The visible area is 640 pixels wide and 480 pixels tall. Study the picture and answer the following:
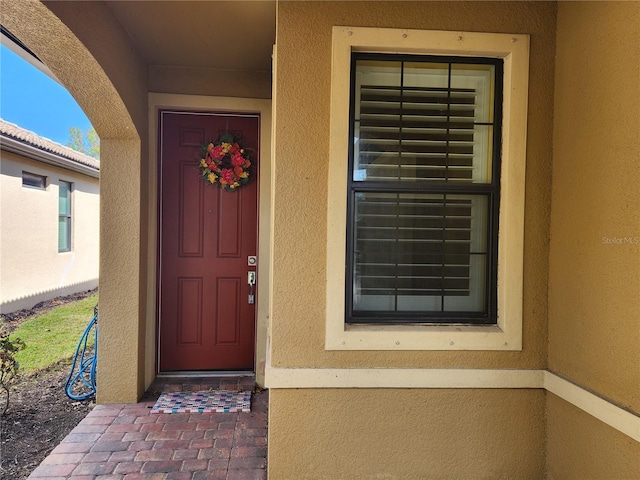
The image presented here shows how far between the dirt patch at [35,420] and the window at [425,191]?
2290mm

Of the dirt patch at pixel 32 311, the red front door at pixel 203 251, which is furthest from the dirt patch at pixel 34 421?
the dirt patch at pixel 32 311

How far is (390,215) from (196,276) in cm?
207

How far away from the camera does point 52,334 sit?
16.9 feet

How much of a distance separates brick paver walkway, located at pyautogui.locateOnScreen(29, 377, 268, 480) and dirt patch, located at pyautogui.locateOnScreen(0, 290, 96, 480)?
0.14m

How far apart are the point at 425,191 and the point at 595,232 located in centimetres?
84

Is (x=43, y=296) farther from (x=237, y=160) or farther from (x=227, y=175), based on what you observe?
(x=237, y=160)

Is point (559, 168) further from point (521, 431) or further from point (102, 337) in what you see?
point (102, 337)

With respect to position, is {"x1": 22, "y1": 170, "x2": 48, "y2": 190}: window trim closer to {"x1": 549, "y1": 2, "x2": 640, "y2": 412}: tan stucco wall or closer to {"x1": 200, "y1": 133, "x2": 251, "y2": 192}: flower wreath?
{"x1": 200, "y1": 133, "x2": 251, "y2": 192}: flower wreath

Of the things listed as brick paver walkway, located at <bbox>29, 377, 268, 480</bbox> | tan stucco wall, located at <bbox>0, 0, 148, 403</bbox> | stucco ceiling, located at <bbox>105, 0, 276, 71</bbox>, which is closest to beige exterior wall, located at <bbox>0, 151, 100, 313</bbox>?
tan stucco wall, located at <bbox>0, 0, 148, 403</bbox>

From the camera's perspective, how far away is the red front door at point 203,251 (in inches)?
131

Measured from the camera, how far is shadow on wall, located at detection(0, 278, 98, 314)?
6.30 m

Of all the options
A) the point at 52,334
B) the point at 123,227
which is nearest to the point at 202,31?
the point at 123,227

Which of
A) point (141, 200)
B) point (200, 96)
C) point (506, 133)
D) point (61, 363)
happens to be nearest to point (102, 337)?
point (141, 200)

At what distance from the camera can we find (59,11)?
1.90m
